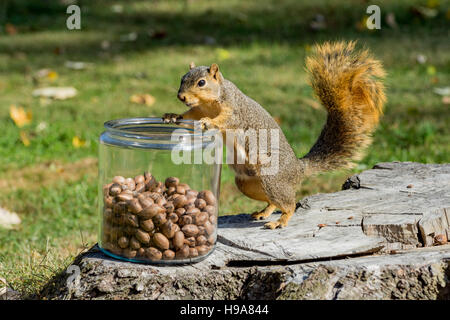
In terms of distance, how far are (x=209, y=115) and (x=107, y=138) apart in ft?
1.34

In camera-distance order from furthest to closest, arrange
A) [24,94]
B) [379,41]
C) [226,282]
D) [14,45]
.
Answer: [14,45], [379,41], [24,94], [226,282]

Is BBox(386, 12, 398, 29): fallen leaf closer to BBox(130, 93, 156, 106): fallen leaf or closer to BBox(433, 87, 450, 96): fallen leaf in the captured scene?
BBox(433, 87, 450, 96): fallen leaf

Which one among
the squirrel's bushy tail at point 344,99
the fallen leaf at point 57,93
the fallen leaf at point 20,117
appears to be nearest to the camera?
the squirrel's bushy tail at point 344,99

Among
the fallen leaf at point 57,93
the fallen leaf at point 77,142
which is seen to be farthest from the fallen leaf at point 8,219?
the fallen leaf at point 57,93

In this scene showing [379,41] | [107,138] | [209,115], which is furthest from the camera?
[379,41]

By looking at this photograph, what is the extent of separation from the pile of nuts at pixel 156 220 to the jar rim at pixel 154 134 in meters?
0.12

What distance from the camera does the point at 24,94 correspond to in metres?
4.88

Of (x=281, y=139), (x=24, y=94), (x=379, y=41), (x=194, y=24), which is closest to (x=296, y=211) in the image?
(x=281, y=139)

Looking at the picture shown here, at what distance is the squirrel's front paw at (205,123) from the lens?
1930mm

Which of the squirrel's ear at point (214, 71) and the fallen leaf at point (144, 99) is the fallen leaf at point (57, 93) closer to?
the fallen leaf at point (144, 99)

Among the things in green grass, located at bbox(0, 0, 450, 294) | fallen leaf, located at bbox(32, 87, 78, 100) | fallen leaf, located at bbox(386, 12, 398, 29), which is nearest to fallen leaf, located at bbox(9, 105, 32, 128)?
Result: green grass, located at bbox(0, 0, 450, 294)

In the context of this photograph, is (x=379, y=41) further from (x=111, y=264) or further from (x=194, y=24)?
(x=111, y=264)
